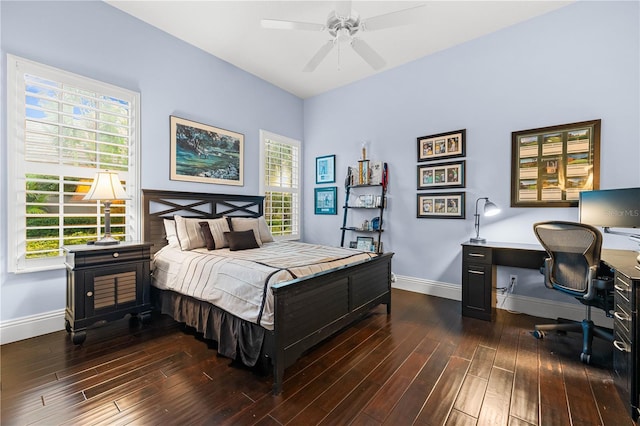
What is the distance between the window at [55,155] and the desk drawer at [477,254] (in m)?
3.97

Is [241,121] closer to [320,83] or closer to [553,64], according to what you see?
[320,83]

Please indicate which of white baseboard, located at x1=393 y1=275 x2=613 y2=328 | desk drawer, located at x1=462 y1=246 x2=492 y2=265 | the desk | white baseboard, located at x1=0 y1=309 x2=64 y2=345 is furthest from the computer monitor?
white baseboard, located at x1=0 y1=309 x2=64 y2=345

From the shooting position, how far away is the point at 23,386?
5.99 ft

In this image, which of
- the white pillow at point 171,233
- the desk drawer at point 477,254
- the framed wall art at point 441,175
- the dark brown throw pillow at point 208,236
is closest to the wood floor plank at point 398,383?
the desk drawer at point 477,254

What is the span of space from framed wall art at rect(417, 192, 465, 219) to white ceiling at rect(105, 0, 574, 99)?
2014 mm

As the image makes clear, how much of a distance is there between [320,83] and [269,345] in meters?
4.30

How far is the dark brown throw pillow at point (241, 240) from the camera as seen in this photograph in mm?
3166

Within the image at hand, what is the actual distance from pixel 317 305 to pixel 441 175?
265 centimetres

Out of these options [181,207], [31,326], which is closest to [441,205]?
[181,207]

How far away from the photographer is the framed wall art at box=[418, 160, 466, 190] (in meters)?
3.63

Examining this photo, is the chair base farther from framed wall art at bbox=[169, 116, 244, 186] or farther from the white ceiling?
framed wall art at bbox=[169, 116, 244, 186]

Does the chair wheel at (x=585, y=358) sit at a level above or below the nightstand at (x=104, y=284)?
below

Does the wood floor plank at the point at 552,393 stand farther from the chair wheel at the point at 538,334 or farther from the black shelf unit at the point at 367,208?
the black shelf unit at the point at 367,208

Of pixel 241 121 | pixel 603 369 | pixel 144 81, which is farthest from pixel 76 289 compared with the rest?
pixel 603 369
